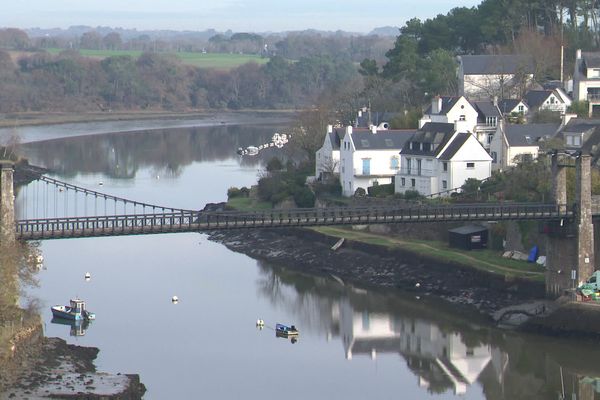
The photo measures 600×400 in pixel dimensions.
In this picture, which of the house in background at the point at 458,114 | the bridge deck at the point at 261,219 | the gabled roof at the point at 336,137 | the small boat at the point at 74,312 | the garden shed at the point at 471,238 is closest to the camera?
the bridge deck at the point at 261,219

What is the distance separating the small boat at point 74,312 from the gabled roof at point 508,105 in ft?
98.4

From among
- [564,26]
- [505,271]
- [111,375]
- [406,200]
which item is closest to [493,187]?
[406,200]

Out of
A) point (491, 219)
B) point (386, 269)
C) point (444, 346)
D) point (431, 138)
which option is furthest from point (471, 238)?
point (444, 346)

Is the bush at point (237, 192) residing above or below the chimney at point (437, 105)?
below

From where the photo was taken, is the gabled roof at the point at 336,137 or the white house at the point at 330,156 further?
the gabled roof at the point at 336,137

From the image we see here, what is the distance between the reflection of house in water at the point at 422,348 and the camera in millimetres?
47344

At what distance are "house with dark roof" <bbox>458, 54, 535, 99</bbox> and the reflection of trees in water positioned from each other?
2320 cm

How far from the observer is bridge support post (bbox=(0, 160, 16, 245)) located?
158 ft

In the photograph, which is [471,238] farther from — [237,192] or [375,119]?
[237,192]

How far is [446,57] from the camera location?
89.8 metres

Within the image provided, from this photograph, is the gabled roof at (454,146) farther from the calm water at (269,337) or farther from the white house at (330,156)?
the calm water at (269,337)

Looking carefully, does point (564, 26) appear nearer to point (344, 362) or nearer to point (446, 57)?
point (446, 57)

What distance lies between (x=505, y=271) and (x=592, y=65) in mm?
25757

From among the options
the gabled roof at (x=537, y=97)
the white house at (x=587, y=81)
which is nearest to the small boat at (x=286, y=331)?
the gabled roof at (x=537, y=97)
